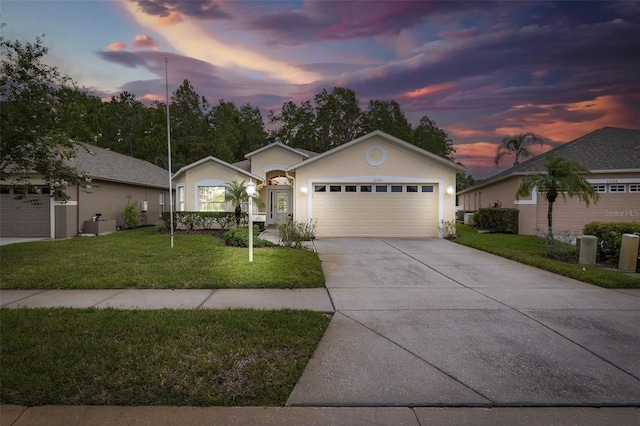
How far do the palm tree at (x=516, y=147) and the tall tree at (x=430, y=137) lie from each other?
18003 mm

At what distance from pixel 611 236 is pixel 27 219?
21990mm

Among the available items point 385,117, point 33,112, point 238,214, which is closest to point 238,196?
point 238,214

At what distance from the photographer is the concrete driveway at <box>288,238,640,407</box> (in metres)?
2.91

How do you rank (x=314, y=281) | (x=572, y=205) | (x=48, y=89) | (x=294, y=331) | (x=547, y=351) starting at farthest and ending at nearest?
(x=572, y=205)
(x=48, y=89)
(x=314, y=281)
(x=294, y=331)
(x=547, y=351)

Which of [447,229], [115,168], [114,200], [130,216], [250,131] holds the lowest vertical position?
[447,229]

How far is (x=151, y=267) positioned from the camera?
7703 millimetres

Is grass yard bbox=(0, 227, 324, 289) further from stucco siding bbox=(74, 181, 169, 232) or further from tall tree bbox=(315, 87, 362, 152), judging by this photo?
tall tree bbox=(315, 87, 362, 152)

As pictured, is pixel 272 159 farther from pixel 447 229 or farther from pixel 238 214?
pixel 447 229

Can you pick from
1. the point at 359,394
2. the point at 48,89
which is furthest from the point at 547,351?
the point at 48,89

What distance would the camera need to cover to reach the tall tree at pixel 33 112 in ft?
27.1

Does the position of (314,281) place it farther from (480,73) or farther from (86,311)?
(480,73)

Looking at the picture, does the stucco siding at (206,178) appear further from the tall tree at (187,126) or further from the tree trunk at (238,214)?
the tall tree at (187,126)

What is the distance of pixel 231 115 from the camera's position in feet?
146

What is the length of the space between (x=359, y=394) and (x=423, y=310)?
2643 mm
